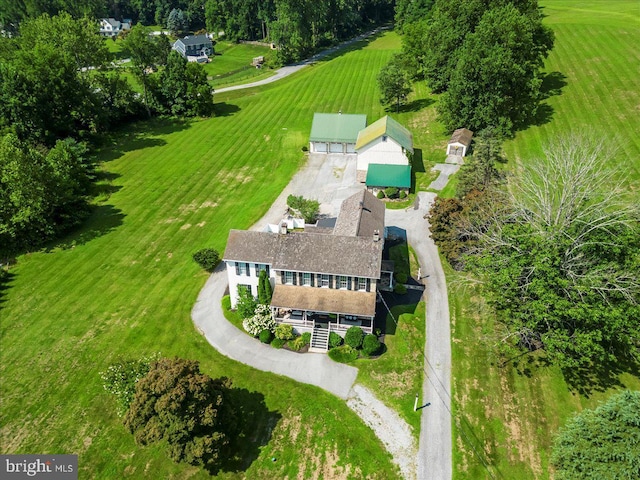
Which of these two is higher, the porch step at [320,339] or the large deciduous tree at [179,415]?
the large deciduous tree at [179,415]

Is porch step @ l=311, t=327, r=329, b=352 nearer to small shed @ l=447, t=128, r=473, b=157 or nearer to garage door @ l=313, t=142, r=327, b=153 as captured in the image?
small shed @ l=447, t=128, r=473, b=157

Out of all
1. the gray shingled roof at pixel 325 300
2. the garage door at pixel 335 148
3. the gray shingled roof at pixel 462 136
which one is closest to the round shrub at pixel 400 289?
the gray shingled roof at pixel 325 300

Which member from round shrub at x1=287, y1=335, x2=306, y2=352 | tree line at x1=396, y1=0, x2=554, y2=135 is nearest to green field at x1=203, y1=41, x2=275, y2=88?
tree line at x1=396, y1=0, x2=554, y2=135

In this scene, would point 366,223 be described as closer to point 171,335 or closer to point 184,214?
point 171,335

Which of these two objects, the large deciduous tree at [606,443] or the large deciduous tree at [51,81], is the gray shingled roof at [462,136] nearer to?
the large deciduous tree at [606,443]

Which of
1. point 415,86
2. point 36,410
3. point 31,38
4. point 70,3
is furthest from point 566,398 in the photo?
point 70,3

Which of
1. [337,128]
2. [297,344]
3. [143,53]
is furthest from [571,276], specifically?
[143,53]
